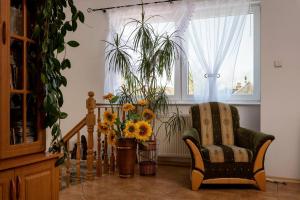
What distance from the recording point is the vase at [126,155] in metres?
3.96

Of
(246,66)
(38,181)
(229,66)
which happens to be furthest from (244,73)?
(38,181)

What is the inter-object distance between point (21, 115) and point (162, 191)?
212 cm

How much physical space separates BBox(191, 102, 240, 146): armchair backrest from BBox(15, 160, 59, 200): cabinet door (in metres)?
2.46

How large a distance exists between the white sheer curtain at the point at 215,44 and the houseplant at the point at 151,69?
327 mm

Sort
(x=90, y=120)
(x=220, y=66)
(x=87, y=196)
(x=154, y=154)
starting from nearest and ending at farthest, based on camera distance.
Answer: (x=87, y=196), (x=90, y=120), (x=154, y=154), (x=220, y=66)

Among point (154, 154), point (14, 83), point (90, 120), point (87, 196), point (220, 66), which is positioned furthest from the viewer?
point (220, 66)

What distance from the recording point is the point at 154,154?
14.0 ft

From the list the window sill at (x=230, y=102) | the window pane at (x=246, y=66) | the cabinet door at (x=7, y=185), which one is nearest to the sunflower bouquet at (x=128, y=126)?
the window sill at (x=230, y=102)

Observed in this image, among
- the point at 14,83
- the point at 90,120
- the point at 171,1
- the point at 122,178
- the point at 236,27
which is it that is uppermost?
the point at 171,1

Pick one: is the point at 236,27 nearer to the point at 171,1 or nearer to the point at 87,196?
the point at 171,1

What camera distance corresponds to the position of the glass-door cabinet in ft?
5.06

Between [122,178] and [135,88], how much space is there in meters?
1.30

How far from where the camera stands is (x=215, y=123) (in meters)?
4.05

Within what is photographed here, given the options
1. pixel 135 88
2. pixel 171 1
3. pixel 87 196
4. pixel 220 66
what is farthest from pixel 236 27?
pixel 87 196
